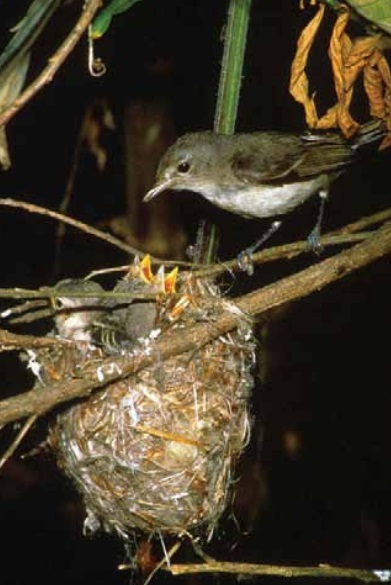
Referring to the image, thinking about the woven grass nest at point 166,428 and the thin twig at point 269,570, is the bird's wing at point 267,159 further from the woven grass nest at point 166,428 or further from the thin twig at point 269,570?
the thin twig at point 269,570

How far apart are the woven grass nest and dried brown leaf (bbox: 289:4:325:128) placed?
2.72ft

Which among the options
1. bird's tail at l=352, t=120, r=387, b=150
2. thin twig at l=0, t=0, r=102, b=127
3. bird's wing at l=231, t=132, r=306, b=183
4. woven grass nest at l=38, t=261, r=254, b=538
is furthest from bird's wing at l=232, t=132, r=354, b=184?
thin twig at l=0, t=0, r=102, b=127

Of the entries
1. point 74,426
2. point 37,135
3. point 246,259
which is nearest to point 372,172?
point 37,135

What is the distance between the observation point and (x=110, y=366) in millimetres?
3400

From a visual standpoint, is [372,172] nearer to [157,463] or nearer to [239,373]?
[239,373]

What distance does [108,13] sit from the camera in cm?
353

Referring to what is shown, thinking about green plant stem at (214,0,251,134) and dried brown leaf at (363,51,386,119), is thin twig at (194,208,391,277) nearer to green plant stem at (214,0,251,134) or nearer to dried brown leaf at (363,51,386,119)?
dried brown leaf at (363,51,386,119)

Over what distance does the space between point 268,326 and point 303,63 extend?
2.81 meters

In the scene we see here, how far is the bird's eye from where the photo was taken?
480 cm

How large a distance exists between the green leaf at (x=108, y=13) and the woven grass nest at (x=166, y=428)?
105 centimetres

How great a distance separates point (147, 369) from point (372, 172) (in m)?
3.14

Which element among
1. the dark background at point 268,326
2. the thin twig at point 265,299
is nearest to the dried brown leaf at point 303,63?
the thin twig at point 265,299

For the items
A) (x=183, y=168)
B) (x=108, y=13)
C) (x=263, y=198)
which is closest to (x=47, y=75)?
(x=108, y=13)

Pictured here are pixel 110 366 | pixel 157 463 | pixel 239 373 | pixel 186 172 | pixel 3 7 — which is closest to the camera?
pixel 110 366
